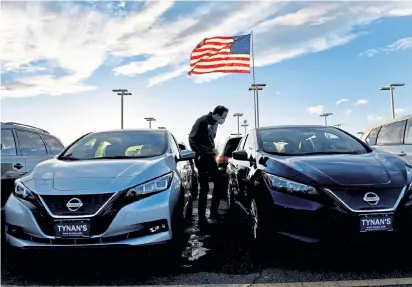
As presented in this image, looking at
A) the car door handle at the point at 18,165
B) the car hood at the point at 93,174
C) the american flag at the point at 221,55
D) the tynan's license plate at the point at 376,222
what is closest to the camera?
the tynan's license plate at the point at 376,222

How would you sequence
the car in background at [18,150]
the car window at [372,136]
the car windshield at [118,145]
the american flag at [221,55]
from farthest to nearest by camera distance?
1. the american flag at [221,55]
2. the car window at [372,136]
3. the car in background at [18,150]
4. the car windshield at [118,145]

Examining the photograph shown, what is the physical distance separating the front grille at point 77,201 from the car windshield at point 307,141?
2.11 metres

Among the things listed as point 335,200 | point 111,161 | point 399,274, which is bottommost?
point 399,274

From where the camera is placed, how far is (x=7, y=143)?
5.58 m

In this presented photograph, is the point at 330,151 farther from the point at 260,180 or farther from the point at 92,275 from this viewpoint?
the point at 92,275

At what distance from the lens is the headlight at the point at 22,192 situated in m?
3.78

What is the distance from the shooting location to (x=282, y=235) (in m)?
3.77

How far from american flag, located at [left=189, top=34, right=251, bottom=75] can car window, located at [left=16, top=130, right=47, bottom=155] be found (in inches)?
454

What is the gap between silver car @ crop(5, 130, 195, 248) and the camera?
3547mm

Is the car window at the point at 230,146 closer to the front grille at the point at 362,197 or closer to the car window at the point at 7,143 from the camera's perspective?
the car window at the point at 7,143

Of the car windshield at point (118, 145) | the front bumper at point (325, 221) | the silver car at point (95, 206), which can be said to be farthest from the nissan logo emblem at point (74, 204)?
the front bumper at point (325, 221)

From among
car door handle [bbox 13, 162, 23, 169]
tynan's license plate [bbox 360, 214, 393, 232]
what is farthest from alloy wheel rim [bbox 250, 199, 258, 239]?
car door handle [bbox 13, 162, 23, 169]

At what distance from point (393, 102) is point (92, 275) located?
38.0 meters

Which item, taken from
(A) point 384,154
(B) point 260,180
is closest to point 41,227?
(B) point 260,180
